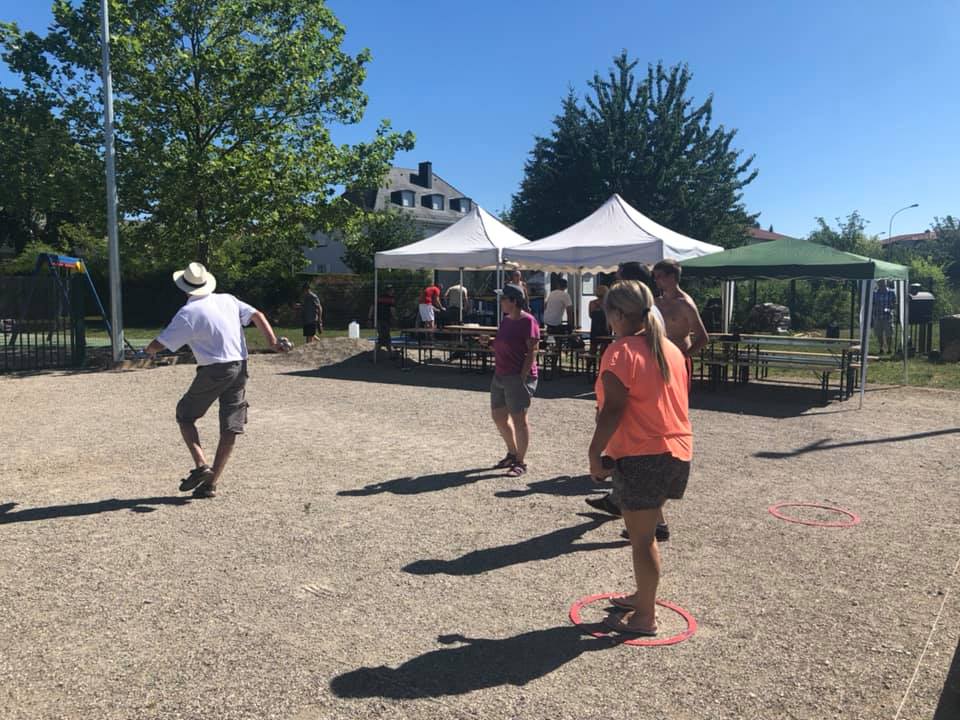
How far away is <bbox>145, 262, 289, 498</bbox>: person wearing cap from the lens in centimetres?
610

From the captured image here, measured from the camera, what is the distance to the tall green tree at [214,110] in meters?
17.9

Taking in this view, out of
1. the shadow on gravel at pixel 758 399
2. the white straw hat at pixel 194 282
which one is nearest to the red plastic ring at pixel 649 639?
the white straw hat at pixel 194 282

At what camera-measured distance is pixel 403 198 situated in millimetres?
64250

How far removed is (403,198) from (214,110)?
1818 inches

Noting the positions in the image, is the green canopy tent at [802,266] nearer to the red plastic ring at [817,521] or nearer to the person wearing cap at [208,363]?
the red plastic ring at [817,521]

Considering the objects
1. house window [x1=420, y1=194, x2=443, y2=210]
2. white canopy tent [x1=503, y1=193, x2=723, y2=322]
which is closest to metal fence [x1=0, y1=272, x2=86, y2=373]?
white canopy tent [x1=503, y1=193, x2=723, y2=322]

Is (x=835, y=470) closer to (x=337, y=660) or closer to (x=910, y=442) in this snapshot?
(x=910, y=442)

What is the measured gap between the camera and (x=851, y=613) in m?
4.11

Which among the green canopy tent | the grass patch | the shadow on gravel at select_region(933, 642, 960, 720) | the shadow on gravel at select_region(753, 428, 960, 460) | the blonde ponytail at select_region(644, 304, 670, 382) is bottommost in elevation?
the shadow on gravel at select_region(753, 428, 960, 460)

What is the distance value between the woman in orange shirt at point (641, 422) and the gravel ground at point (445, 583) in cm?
64

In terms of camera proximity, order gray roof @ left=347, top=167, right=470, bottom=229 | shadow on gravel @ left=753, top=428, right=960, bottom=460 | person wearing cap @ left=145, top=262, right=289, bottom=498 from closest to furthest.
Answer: person wearing cap @ left=145, top=262, right=289, bottom=498 → shadow on gravel @ left=753, top=428, right=960, bottom=460 → gray roof @ left=347, top=167, right=470, bottom=229

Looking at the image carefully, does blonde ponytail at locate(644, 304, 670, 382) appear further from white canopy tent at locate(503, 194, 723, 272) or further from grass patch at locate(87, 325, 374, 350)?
grass patch at locate(87, 325, 374, 350)

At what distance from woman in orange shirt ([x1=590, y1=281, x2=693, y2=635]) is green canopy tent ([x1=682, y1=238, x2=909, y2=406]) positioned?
8708mm

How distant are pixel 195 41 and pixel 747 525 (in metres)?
18.0
